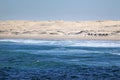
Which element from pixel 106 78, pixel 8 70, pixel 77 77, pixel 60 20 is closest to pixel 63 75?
pixel 77 77

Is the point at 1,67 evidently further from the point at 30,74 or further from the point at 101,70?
the point at 101,70

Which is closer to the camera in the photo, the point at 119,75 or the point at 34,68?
the point at 119,75

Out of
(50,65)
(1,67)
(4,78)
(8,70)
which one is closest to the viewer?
(4,78)

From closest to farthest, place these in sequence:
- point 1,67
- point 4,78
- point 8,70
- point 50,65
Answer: point 4,78 → point 8,70 → point 1,67 → point 50,65

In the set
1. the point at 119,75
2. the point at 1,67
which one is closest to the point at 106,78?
the point at 119,75

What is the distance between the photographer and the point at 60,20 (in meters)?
150

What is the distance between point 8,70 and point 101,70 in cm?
607

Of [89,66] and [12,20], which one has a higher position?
[12,20]

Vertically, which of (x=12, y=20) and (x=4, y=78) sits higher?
(x=12, y=20)

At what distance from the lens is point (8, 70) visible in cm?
2294

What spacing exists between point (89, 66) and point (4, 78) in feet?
27.1

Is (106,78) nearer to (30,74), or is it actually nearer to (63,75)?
(63,75)

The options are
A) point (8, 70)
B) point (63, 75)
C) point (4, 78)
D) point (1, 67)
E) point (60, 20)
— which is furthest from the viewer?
point (60, 20)

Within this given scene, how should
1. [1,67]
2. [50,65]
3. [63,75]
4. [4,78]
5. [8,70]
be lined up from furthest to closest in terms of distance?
[50,65], [1,67], [8,70], [63,75], [4,78]
